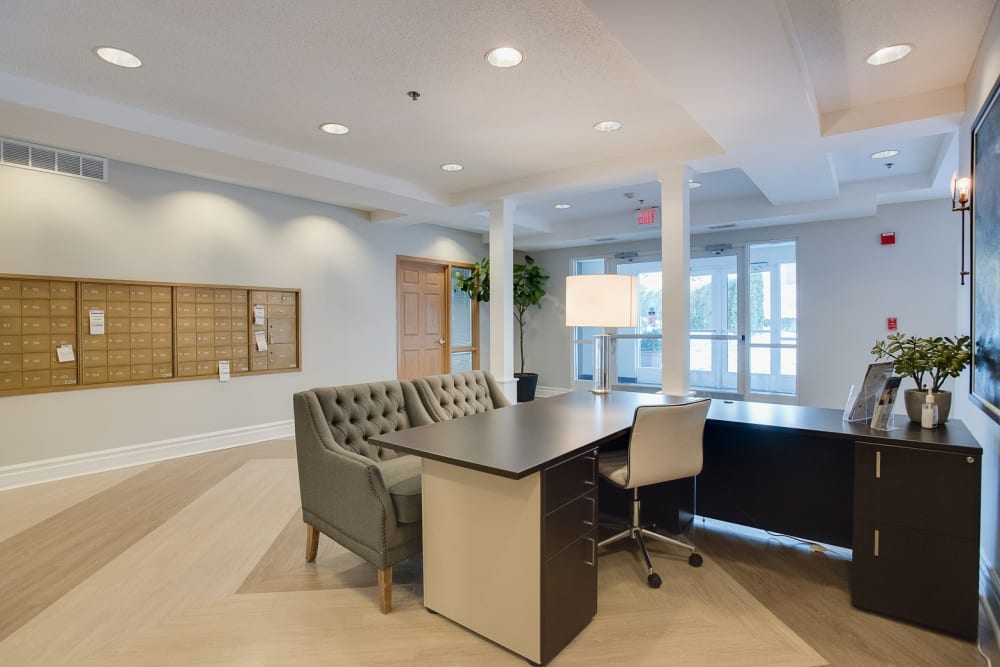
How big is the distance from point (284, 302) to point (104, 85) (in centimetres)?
266

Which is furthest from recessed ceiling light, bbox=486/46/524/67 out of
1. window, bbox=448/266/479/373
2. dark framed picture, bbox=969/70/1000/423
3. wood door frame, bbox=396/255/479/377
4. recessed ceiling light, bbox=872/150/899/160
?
window, bbox=448/266/479/373

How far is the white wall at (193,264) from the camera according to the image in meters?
3.86

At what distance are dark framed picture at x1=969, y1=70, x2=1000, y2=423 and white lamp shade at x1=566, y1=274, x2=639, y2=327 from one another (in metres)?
1.57

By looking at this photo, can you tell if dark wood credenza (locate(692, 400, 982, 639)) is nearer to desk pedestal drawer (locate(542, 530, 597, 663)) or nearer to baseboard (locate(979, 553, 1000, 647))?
baseboard (locate(979, 553, 1000, 647))

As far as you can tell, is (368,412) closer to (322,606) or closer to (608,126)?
(322,606)

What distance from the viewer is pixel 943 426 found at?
2.29m

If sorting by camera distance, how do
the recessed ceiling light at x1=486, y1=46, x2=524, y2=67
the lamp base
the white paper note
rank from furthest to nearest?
1. the white paper note
2. the lamp base
3. the recessed ceiling light at x1=486, y1=46, x2=524, y2=67

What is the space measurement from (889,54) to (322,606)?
3779 millimetres

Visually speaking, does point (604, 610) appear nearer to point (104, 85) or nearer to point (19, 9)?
point (19, 9)

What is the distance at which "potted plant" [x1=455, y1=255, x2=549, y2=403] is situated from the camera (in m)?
6.79

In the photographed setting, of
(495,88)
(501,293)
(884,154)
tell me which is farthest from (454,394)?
(884,154)

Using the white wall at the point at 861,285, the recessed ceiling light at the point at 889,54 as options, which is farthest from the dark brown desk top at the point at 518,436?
the white wall at the point at 861,285

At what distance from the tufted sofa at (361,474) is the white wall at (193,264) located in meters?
2.77

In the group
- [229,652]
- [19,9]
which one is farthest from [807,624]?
[19,9]
